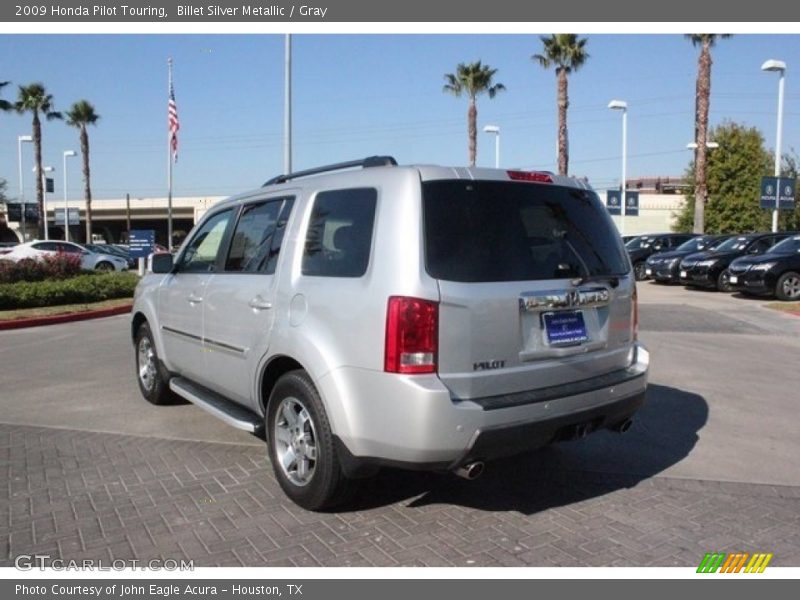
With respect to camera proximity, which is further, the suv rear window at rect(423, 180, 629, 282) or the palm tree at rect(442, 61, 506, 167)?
the palm tree at rect(442, 61, 506, 167)

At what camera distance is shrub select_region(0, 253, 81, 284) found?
16.7m

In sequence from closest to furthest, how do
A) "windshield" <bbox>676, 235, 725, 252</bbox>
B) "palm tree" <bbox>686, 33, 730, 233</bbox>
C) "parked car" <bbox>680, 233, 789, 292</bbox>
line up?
"parked car" <bbox>680, 233, 789, 292</bbox>
"windshield" <bbox>676, 235, 725, 252</bbox>
"palm tree" <bbox>686, 33, 730, 233</bbox>

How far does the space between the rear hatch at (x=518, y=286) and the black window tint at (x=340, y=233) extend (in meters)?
0.39

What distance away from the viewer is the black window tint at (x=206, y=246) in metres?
5.32

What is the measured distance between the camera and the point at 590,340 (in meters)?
4.08

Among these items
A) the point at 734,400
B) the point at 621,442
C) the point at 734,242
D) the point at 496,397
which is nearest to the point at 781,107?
the point at 734,242

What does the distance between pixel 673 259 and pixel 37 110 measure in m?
43.9

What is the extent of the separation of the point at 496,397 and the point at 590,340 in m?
0.82

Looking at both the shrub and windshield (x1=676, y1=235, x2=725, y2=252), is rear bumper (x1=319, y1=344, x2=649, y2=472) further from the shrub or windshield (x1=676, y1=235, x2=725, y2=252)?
windshield (x1=676, y1=235, x2=725, y2=252)

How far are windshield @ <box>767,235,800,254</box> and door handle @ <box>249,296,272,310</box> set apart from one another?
16183 mm

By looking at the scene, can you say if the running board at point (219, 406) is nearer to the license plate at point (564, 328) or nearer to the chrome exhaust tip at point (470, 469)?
the chrome exhaust tip at point (470, 469)

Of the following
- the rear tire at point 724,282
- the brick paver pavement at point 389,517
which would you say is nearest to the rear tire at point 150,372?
the brick paver pavement at point 389,517

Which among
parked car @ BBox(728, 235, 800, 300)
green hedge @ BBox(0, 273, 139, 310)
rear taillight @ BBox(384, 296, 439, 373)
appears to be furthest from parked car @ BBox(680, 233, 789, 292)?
rear taillight @ BBox(384, 296, 439, 373)

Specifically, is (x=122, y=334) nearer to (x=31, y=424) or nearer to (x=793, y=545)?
(x=31, y=424)
